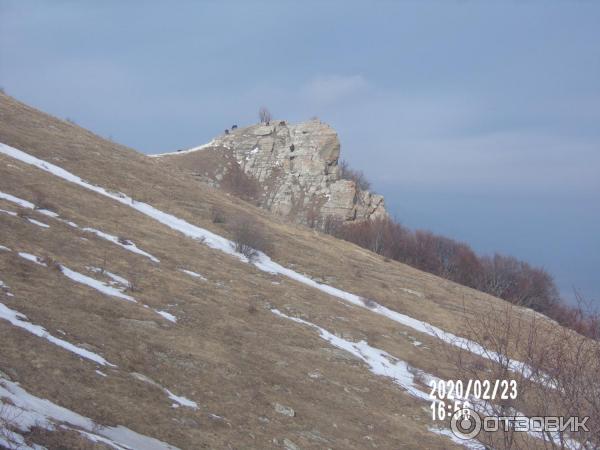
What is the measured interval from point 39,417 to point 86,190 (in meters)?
22.4

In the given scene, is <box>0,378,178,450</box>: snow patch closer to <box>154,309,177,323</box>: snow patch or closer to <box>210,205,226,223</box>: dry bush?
<box>154,309,177,323</box>: snow patch

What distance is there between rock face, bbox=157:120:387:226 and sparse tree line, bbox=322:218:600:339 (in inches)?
173

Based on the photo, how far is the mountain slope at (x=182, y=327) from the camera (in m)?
11.2

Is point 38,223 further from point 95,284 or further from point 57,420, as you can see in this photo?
point 57,420

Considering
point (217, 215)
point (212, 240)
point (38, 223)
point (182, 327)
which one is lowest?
point (182, 327)

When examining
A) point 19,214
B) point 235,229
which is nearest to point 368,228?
point 235,229

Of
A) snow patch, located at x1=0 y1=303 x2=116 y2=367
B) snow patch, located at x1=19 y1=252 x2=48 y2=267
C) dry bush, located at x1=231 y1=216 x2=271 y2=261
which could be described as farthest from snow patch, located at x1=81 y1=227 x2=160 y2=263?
snow patch, located at x1=0 y1=303 x2=116 y2=367

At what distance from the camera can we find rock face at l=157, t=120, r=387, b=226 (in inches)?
3873

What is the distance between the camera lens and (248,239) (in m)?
31.8

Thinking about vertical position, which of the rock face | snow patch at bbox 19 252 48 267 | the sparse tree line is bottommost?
snow patch at bbox 19 252 48 267

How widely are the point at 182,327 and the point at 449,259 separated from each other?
271 feet

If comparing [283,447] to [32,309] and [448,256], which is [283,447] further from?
[448,256]

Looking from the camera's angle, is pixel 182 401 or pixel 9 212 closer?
pixel 182 401

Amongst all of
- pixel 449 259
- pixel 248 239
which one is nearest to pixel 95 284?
pixel 248 239
